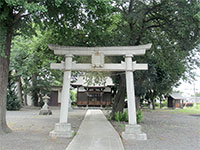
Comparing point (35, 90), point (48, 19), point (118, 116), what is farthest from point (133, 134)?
point (35, 90)

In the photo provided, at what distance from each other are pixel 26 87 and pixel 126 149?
2279 cm

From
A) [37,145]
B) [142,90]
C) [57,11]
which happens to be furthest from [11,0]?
[142,90]

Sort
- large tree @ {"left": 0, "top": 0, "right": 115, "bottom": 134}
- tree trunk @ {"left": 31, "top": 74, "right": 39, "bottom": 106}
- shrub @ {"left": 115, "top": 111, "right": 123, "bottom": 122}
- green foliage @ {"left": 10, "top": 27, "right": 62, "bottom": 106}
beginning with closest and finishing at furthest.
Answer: large tree @ {"left": 0, "top": 0, "right": 115, "bottom": 134} → shrub @ {"left": 115, "top": 111, "right": 123, "bottom": 122} → green foliage @ {"left": 10, "top": 27, "right": 62, "bottom": 106} → tree trunk @ {"left": 31, "top": 74, "right": 39, "bottom": 106}

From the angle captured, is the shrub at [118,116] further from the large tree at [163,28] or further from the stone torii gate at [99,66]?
the stone torii gate at [99,66]

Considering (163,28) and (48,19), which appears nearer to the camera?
(48,19)

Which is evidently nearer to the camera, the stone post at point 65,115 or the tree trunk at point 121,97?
the stone post at point 65,115

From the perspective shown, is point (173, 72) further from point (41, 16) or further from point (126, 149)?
point (41, 16)

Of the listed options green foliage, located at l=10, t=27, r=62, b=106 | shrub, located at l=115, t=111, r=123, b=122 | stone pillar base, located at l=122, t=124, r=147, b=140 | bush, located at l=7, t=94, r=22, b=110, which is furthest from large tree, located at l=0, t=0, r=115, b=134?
bush, located at l=7, t=94, r=22, b=110

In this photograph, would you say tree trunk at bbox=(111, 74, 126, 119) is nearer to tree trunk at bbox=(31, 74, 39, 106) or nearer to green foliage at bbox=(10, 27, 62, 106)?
green foliage at bbox=(10, 27, 62, 106)

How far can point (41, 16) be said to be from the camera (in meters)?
8.38

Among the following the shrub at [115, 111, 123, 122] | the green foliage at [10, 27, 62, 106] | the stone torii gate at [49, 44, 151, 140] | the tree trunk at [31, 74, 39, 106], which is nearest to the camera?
the stone torii gate at [49, 44, 151, 140]

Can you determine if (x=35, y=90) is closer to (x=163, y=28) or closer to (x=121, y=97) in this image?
(x=121, y=97)

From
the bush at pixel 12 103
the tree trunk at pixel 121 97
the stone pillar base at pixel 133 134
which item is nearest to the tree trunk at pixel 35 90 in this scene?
the bush at pixel 12 103

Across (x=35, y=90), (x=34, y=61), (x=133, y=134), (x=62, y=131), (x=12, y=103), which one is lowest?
(x=133, y=134)
